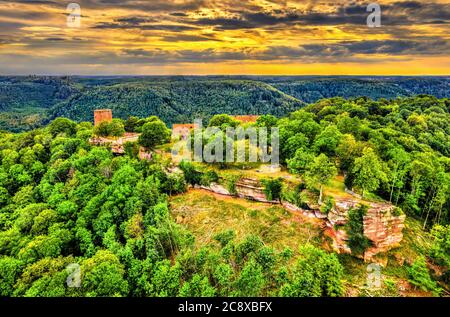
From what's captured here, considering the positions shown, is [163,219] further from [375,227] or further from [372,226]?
[375,227]

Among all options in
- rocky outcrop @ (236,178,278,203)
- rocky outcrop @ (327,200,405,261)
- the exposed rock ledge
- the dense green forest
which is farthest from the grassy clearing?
rocky outcrop @ (327,200,405,261)

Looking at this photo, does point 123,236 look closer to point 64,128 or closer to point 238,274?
point 238,274

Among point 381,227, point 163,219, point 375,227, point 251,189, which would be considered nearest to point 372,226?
point 375,227

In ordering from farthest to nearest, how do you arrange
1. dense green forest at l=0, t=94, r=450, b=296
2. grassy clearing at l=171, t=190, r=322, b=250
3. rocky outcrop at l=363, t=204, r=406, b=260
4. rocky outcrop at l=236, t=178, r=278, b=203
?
rocky outcrop at l=236, t=178, r=278, b=203 < grassy clearing at l=171, t=190, r=322, b=250 < rocky outcrop at l=363, t=204, r=406, b=260 < dense green forest at l=0, t=94, r=450, b=296

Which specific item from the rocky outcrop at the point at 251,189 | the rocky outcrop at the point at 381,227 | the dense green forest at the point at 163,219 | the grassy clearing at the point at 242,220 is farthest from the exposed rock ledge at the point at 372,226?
the rocky outcrop at the point at 251,189

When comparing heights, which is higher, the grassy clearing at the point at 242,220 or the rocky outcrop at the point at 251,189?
the rocky outcrop at the point at 251,189

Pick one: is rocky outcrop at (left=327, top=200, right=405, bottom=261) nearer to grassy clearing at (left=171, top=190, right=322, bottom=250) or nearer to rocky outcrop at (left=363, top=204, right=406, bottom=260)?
rocky outcrop at (left=363, top=204, right=406, bottom=260)

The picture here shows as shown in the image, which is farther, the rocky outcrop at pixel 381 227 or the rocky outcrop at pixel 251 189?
the rocky outcrop at pixel 251 189

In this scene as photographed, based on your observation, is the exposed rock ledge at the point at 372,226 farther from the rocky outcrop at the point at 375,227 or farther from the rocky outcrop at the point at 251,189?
the rocky outcrop at the point at 251,189
